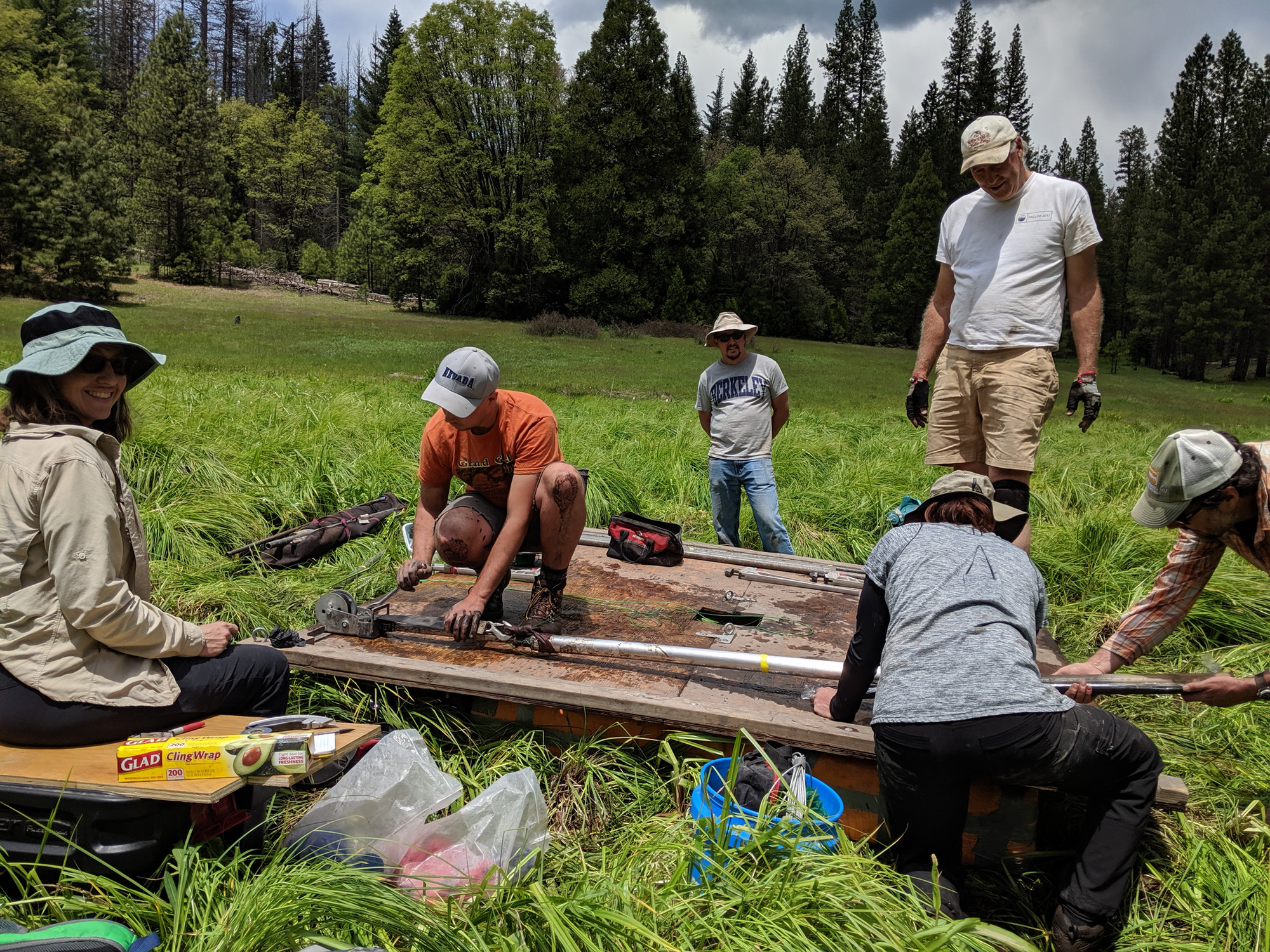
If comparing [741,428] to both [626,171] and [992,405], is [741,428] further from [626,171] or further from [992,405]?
[626,171]

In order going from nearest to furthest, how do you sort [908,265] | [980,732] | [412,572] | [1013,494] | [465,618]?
[980,732] → [465,618] → [412,572] → [1013,494] → [908,265]

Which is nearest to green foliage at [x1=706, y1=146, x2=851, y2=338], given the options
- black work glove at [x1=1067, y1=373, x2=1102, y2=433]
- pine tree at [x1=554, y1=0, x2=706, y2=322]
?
pine tree at [x1=554, y1=0, x2=706, y2=322]

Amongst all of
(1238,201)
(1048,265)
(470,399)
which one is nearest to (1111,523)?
(1048,265)

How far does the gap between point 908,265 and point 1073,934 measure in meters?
41.5

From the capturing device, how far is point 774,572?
4680 millimetres

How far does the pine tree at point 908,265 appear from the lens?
40.2 m

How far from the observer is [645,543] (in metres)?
4.82

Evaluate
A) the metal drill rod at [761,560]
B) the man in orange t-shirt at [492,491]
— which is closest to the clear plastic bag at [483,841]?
the man in orange t-shirt at [492,491]

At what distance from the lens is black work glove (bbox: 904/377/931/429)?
428 centimetres

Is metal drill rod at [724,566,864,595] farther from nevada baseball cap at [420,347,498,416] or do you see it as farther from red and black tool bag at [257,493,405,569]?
red and black tool bag at [257,493,405,569]

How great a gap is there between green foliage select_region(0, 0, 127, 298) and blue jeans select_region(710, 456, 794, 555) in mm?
29047

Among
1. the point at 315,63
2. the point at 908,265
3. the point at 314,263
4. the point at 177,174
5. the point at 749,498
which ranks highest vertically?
the point at 315,63

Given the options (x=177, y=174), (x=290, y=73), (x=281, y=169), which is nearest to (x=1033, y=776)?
(x=177, y=174)

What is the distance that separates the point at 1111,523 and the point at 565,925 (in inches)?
188
